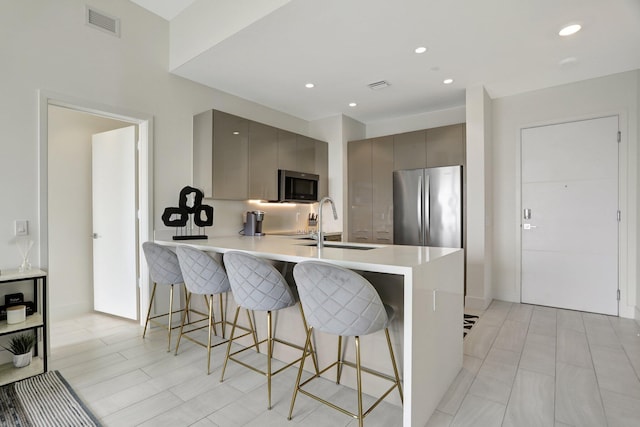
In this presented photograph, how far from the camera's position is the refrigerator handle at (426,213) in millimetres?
4087

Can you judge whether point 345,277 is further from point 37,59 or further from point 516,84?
point 516,84

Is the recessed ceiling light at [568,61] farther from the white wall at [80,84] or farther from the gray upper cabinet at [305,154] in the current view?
the white wall at [80,84]

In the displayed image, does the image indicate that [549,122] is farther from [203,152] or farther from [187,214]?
[187,214]

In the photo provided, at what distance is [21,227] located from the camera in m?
2.39

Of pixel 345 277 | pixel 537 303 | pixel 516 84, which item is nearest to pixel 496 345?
pixel 537 303

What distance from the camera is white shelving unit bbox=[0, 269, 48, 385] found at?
2115 mm

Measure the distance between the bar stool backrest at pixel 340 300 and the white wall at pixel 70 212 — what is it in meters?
3.38

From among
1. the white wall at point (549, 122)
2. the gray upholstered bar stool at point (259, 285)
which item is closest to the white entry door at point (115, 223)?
the gray upholstered bar stool at point (259, 285)

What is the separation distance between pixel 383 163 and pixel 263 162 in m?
1.76

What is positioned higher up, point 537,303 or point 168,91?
point 168,91

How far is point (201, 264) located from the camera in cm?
223

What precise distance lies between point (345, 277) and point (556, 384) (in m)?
1.74

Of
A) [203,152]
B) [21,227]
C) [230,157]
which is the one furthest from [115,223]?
[230,157]

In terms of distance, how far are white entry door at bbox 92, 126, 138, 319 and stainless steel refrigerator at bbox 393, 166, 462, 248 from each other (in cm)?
322
